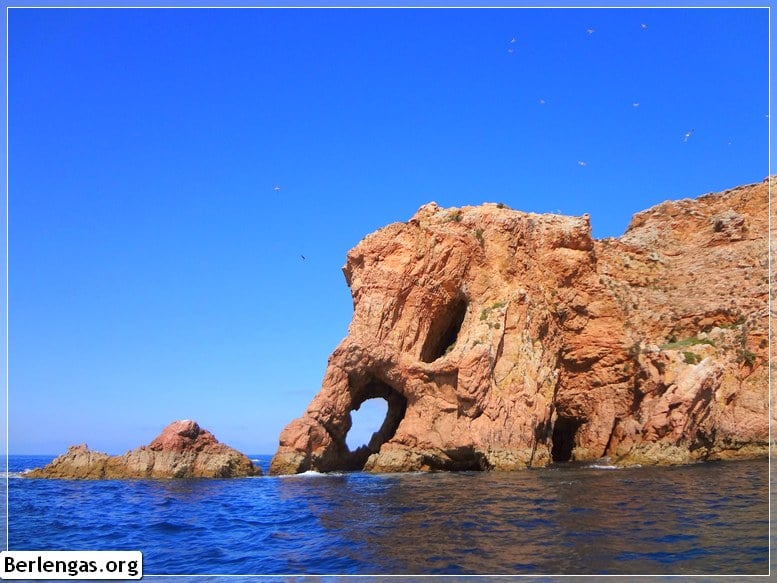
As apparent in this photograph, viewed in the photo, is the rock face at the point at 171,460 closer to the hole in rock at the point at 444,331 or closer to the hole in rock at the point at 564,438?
the hole in rock at the point at 444,331

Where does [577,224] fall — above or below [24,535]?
above

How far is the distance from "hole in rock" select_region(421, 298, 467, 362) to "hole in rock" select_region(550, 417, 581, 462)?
930 centimetres

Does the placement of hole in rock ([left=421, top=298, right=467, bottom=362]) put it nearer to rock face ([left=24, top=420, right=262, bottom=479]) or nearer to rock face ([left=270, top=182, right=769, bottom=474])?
rock face ([left=270, top=182, right=769, bottom=474])

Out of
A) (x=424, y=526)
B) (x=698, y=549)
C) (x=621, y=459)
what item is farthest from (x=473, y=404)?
(x=698, y=549)

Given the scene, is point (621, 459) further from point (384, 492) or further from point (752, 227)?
point (752, 227)

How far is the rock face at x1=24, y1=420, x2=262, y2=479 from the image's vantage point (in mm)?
34625

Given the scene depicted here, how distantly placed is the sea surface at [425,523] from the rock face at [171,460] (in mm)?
2796

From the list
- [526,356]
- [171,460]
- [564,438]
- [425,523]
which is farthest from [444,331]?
[425,523]

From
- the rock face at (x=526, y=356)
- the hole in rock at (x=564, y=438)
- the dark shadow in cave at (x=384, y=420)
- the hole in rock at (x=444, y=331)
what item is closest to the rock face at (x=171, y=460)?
the rock face at (x=526, y=356)

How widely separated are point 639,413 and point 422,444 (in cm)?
1293

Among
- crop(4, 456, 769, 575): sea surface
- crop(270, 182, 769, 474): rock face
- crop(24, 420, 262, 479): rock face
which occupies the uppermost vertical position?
crop(270, 182, 769, 474): rock face

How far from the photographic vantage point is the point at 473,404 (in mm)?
36188

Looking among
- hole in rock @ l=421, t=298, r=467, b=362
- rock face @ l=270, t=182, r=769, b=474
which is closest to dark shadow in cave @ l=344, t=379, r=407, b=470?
rock face @ l=270, t=182, r=769, b=474

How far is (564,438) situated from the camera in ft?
153
